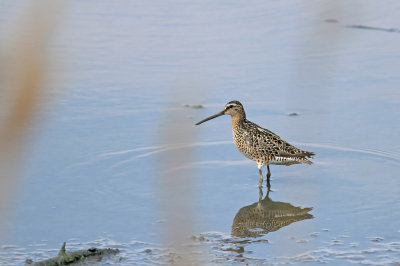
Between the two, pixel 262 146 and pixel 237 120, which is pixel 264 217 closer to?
pixel 262 146

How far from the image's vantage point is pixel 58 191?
5961 millimetres

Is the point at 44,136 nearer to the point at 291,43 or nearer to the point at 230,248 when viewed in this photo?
the point at 230,248

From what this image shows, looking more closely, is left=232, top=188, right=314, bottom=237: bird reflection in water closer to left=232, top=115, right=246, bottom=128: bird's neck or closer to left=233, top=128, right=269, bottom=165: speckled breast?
left=233, top=128, right=269, bottom=165: speckled breast

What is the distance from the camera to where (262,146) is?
6754mm

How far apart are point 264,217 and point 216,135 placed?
2091 millimetres

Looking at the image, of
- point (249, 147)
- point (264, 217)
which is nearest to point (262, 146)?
point (249, 147)

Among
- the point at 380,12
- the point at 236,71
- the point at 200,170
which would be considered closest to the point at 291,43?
the point at 236,71

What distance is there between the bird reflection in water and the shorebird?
1.72 ft

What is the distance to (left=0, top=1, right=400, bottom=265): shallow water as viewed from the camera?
4.86 metres

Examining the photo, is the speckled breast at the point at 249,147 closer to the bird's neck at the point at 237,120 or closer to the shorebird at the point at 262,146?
the shorebird at the point at 262,146

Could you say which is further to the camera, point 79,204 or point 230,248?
point 79,204

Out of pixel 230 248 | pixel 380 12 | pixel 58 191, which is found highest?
pixel 380 12

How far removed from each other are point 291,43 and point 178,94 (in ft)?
27.2

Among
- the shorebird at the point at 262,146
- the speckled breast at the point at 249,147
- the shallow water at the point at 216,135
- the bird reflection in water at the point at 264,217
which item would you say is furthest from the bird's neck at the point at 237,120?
the bird reflection in water at the point at 264,217
